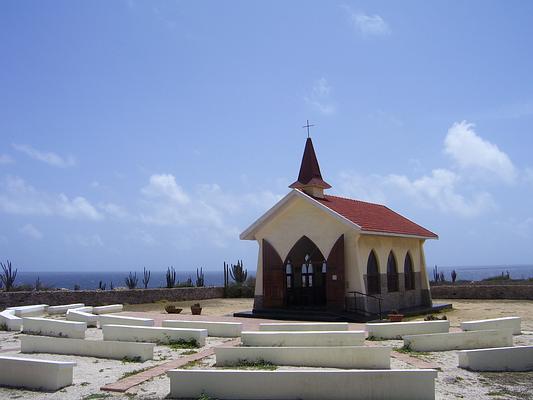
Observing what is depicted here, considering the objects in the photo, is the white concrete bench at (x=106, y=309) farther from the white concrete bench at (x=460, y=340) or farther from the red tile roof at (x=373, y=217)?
the white concrete bench at (x=460, y=340)

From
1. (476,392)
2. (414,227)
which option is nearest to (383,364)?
(476,392)

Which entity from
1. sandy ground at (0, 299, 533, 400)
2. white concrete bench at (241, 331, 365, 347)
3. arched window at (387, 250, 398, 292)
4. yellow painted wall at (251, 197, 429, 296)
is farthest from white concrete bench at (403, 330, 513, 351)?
arched window at (387, 250, 398, 292)

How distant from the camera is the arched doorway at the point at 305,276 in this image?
73.8 ft

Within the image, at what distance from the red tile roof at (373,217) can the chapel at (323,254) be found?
0.30 feet

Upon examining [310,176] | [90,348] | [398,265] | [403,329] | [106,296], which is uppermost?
[310,176]

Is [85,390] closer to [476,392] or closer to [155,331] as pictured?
[155,331]

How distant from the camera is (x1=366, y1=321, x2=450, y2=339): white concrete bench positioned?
14969mm

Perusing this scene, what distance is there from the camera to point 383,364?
1102 cm

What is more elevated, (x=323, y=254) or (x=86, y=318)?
(x=323, y=254)

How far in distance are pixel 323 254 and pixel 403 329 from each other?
7295 millimetres

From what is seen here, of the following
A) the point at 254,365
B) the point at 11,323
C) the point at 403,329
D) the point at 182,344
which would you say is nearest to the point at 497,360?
the point at 403,329

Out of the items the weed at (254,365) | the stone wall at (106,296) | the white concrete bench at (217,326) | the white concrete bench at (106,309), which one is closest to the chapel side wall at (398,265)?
the white concrete bench at (217,326)

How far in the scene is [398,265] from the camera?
24859 mm

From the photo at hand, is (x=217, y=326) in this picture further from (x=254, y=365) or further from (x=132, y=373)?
(x=132, y=373)
